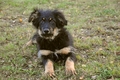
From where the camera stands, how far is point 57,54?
5.21 metres

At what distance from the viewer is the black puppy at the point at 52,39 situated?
5129mm

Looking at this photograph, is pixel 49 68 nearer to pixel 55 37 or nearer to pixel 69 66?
pixel 69 66

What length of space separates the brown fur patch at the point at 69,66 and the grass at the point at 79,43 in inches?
4.2

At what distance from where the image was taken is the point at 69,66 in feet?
15.7

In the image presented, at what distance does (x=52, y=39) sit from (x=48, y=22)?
0.39 m

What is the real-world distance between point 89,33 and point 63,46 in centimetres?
215

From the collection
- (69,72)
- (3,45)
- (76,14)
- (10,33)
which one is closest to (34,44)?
(3,45)

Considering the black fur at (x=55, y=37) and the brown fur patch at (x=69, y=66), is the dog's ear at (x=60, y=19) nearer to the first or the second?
the black fur at (x=55, y=37)

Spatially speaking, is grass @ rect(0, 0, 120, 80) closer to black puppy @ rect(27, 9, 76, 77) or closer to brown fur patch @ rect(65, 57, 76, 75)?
brown fur patch @ rect(65, 57, 76, 75)

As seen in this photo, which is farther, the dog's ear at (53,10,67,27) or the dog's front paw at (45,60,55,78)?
the dog's ear at (53,10,67,27)

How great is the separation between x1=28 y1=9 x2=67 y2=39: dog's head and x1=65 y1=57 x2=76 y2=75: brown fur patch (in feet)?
2.26

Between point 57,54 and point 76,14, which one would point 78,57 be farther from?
point 76,14

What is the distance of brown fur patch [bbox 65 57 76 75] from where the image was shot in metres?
4.68

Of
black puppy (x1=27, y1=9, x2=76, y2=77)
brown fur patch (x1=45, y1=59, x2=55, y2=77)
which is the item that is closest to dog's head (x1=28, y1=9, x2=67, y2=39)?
black puppy (x1=27, y1=9, x2=76, y2=77)
